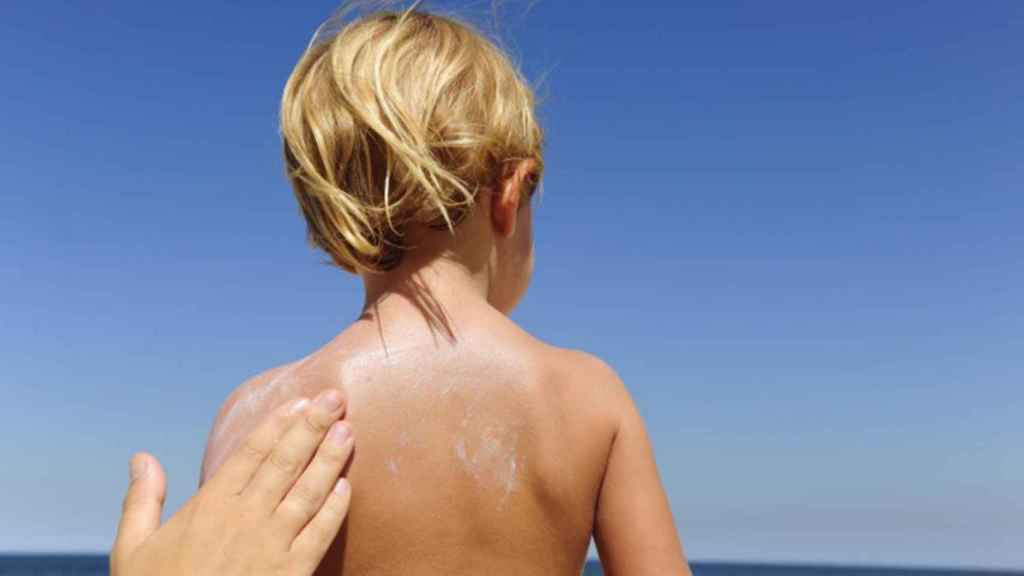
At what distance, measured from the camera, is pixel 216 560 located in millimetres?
1862

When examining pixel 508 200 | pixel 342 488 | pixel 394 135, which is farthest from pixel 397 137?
pixel 342 488

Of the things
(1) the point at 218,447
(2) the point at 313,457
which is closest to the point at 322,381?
(2) the point at 313,457

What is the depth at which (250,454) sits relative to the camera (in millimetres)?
2064

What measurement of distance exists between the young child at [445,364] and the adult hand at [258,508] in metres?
0.13

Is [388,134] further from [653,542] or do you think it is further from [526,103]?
[653,542]

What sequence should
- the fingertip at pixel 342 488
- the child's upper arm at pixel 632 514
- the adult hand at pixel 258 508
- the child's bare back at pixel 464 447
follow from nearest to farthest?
the adult hand at pixel 258 508, the fingertip at pixel 342 488, the child's bare back at pixel 464 447, the child's upper arm at pixel 632 514

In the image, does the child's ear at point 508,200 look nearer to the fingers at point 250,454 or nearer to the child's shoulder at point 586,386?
the child's shoulder at point 586,386

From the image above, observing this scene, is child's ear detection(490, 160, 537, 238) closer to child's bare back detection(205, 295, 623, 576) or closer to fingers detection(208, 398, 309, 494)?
child's bare back detection(205, 295, 623, 576)

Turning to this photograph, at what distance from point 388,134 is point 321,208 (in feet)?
0.96

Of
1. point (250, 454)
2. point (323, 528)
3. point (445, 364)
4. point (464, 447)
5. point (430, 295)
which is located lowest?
point (323, 528)

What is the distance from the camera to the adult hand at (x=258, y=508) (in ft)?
6.12

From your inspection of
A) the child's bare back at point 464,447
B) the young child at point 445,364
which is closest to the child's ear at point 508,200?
the young child at point 445,364

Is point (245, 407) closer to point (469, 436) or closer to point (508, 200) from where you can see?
point (469, 436)

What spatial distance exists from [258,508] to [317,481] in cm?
14
